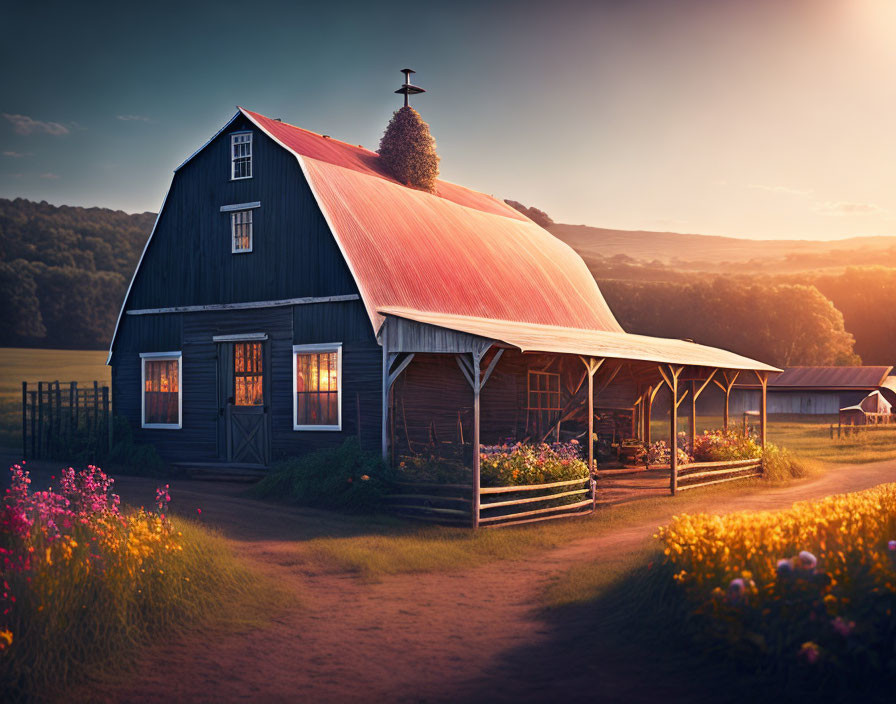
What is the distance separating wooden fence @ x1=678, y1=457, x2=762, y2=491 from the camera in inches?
815

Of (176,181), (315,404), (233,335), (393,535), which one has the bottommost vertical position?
(393,535)

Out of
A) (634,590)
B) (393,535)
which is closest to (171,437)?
(393,535)

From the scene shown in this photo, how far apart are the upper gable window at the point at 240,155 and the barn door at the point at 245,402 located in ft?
13.1

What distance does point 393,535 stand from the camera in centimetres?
1328

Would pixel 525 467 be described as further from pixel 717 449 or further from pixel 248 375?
pixel 717 449

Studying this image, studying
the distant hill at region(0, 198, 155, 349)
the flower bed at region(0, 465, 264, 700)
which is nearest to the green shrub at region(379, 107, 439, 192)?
the distant hill at region(0, 198, 155, 349)

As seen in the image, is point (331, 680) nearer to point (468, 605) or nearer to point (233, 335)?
point (468, 605)

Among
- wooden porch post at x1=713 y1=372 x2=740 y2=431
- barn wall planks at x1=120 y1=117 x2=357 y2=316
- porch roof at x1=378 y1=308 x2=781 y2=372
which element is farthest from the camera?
wooden porch post at x1=713 y1=372 x2=740 y2=431

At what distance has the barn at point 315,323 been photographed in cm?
1808

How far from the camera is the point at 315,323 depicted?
18.7 meters

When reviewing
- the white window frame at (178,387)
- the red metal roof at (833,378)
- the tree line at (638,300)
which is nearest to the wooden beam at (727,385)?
the white window frame at (178,387)

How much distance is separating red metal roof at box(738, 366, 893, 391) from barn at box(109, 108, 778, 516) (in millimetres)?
35470

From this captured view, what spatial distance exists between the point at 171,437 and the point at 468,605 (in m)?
13.7

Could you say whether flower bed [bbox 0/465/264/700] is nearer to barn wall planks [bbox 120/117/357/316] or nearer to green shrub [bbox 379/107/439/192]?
barn wall planks [bbox 120/117/357/316]
